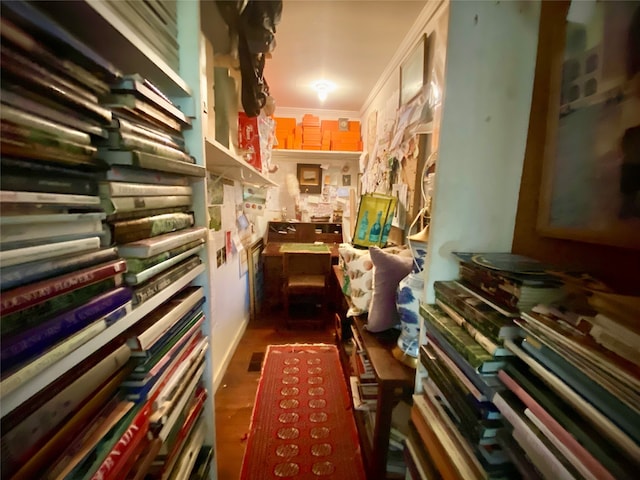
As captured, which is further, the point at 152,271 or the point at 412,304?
the point at 412,304

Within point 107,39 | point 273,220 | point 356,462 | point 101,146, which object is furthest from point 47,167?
point 273,220

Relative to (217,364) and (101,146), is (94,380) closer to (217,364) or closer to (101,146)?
(101,146)

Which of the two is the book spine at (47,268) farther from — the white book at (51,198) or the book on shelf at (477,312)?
the book on shelf at (477,312)

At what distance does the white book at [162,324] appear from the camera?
1.58 feet

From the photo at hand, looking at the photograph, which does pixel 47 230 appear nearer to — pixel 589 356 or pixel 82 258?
pixel 82 258

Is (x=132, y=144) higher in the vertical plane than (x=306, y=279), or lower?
higher

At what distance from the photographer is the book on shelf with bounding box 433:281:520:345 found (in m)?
0.49

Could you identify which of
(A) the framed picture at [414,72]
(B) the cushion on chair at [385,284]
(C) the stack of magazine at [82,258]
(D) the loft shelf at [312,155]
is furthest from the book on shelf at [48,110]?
(D) the loft shelf at [312,155]

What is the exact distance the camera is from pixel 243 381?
1.72m

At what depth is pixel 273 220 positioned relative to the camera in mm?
3135

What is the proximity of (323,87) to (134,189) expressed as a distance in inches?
84.7

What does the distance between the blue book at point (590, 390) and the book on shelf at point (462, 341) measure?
0.08m

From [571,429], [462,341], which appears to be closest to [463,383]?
[462,341]

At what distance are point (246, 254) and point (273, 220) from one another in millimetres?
845
